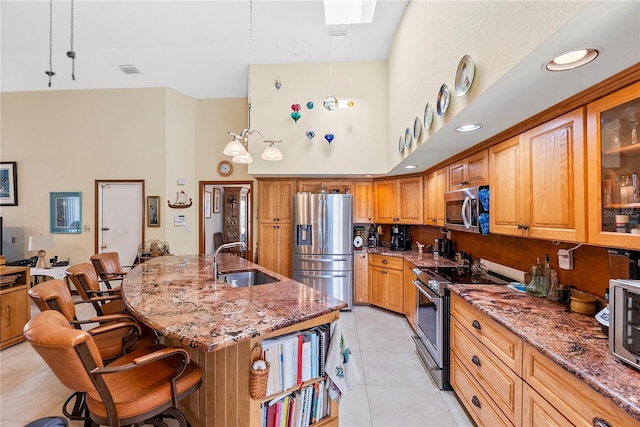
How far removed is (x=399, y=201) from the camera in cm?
421

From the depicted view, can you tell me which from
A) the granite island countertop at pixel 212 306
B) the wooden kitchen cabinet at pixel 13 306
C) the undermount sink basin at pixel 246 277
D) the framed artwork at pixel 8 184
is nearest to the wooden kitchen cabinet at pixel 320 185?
the undermount sink basin at pixel 246 277

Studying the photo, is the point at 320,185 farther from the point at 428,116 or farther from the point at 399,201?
the point at 428,116

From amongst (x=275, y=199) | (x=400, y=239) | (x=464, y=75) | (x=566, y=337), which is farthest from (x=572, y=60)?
(x=275, y=199)

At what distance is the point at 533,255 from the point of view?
2.14 metres

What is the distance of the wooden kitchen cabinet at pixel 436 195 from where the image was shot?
320cm

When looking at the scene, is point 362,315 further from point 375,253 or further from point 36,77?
point 36,77

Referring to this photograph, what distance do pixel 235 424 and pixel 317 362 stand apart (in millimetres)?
510

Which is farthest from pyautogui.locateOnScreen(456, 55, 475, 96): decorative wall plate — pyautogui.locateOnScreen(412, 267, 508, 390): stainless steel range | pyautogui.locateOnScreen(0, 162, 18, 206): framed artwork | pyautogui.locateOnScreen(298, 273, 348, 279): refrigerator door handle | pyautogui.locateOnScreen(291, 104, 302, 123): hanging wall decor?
pyautogui.locateOnScreen(0, 162, 18, 206): framed artwork

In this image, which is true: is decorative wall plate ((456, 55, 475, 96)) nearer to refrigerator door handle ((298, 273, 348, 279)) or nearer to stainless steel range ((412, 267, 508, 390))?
stainless steel range ((412, 267, 508, 390))

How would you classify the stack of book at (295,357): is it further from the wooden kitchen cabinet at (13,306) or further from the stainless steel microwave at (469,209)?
the wooden kitchen cabinet at (13,306)

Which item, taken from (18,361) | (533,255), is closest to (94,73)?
(18,361)

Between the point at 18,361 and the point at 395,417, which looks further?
the point at 18,361

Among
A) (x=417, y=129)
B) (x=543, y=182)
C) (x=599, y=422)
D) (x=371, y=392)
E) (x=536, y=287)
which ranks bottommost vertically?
(x=371, y=392)

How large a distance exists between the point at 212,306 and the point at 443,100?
2017 millimetres
